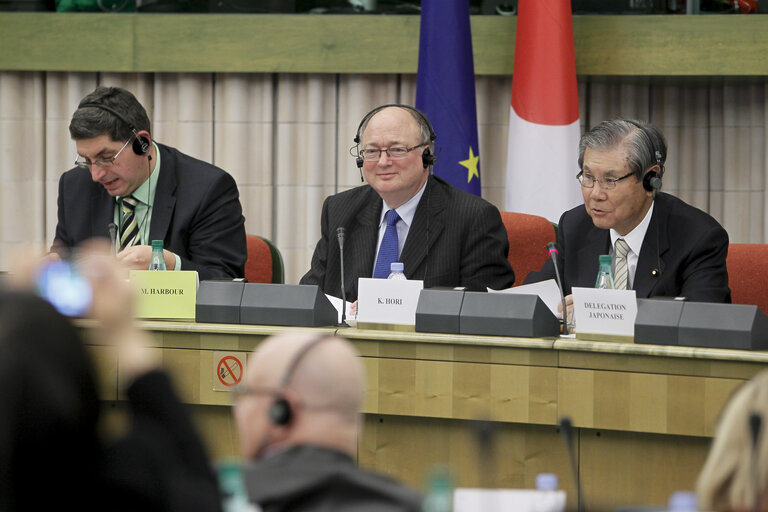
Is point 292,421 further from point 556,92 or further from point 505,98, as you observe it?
point 505,98

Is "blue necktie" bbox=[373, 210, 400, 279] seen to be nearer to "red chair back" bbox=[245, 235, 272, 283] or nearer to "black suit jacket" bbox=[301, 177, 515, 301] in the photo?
"black suit jacket" bbox=[301, 177, 515, 301]

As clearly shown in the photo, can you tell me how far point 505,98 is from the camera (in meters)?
5.34

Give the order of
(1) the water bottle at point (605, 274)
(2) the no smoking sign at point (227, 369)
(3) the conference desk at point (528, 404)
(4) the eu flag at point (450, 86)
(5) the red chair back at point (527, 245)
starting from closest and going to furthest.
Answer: (3) the conference desk at point (528, 404) → (2) the no smoking sign at point (227, 369) → (1) the water bottle at point (605, 274) → (5) the red chair back at point (527, 245) → (4) the eu flag at point (450, 86)

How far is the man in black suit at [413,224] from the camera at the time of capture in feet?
11.9

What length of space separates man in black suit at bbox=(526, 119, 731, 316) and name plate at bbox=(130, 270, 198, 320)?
3.85 feet

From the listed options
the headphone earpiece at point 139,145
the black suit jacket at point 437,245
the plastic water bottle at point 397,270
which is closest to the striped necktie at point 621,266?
the black suit jacket at point 437,245

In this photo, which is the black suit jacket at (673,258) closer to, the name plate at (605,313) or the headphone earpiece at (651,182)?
the headphone earpiece at (651,182)

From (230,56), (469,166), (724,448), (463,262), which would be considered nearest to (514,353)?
(463,262)

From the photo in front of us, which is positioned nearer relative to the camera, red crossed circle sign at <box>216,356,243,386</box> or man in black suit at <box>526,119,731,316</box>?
red crossed circle sign at <box>216,356,243,386</box>

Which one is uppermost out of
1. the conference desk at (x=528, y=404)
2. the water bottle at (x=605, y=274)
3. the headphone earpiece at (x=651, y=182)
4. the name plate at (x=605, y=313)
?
the headphone earpiece at (x=651, y=182)

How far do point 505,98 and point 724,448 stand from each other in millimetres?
4113

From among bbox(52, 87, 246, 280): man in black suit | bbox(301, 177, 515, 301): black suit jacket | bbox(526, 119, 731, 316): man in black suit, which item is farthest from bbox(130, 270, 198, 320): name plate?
bbox(526, 119, 731, 316): man in black suit

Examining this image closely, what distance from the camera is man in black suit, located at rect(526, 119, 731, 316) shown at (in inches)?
133

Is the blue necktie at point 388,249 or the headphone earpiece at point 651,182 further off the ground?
the headphone earpiece at point 651,182
